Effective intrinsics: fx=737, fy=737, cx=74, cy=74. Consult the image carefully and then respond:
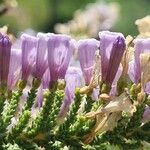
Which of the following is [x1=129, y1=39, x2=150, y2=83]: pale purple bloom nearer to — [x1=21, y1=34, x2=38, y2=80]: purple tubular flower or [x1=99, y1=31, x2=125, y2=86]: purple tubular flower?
[x1=99, y1=31, x2=125, y2=86]: purple tubular flower

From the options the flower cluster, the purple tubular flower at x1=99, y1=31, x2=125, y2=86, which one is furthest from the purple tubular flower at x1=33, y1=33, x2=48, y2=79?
the purple tubular flower at x1=99, y1=31, x2=125, y2=86

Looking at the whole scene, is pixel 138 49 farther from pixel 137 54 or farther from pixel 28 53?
pixel 28 53

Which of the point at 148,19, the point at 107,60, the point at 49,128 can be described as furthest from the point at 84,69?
the point at 148,19

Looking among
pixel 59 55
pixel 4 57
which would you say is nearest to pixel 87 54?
pixel 59 55

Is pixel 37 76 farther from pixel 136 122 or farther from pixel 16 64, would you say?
pixel 136 122

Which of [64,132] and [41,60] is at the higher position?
[41,60]

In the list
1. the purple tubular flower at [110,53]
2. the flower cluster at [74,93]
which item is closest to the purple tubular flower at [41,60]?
the flower cluster at [74,93]
